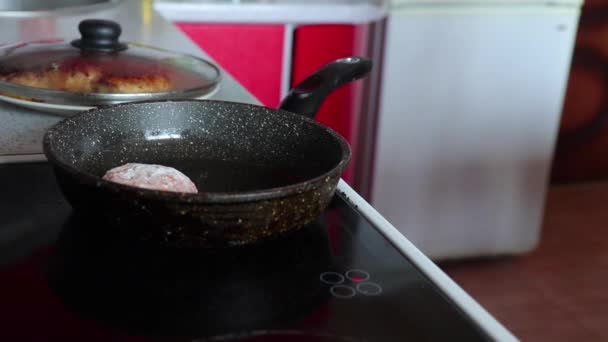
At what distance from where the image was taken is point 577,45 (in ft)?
9.02

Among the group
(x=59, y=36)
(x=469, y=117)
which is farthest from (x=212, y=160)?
(x=469, y=117)

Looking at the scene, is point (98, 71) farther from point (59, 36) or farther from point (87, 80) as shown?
point (59, 36)

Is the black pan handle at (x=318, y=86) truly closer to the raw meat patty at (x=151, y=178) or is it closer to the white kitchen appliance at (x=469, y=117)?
the raw meat patty at (x=151, y=178)

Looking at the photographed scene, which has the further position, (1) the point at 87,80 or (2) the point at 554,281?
(2) the point at 554,281

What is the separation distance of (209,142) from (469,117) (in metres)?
1.51

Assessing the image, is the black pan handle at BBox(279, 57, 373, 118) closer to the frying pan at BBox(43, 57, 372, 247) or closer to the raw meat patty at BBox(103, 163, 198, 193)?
the frying pan at BBox(43, 57, 372, 247)

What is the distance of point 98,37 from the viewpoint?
37.3 inches

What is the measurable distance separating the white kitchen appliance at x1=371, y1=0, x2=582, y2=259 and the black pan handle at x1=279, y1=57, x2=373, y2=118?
118 cm

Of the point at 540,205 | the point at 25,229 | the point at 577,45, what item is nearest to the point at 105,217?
the point at 25,229

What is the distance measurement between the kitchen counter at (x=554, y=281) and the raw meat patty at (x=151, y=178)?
1581 mm

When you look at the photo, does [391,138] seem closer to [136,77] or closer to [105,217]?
[136,77]

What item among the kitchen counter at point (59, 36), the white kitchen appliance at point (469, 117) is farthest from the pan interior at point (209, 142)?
the white kitchen appliance at point (469, 117)

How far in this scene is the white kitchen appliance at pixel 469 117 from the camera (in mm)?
1975

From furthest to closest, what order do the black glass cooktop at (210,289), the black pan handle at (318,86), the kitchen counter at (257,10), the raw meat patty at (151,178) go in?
the kitchen counter at (257,10), the black pan handle at (318,86), the raw meat patty at (151,178), the black glass cooktop at (210,289)
